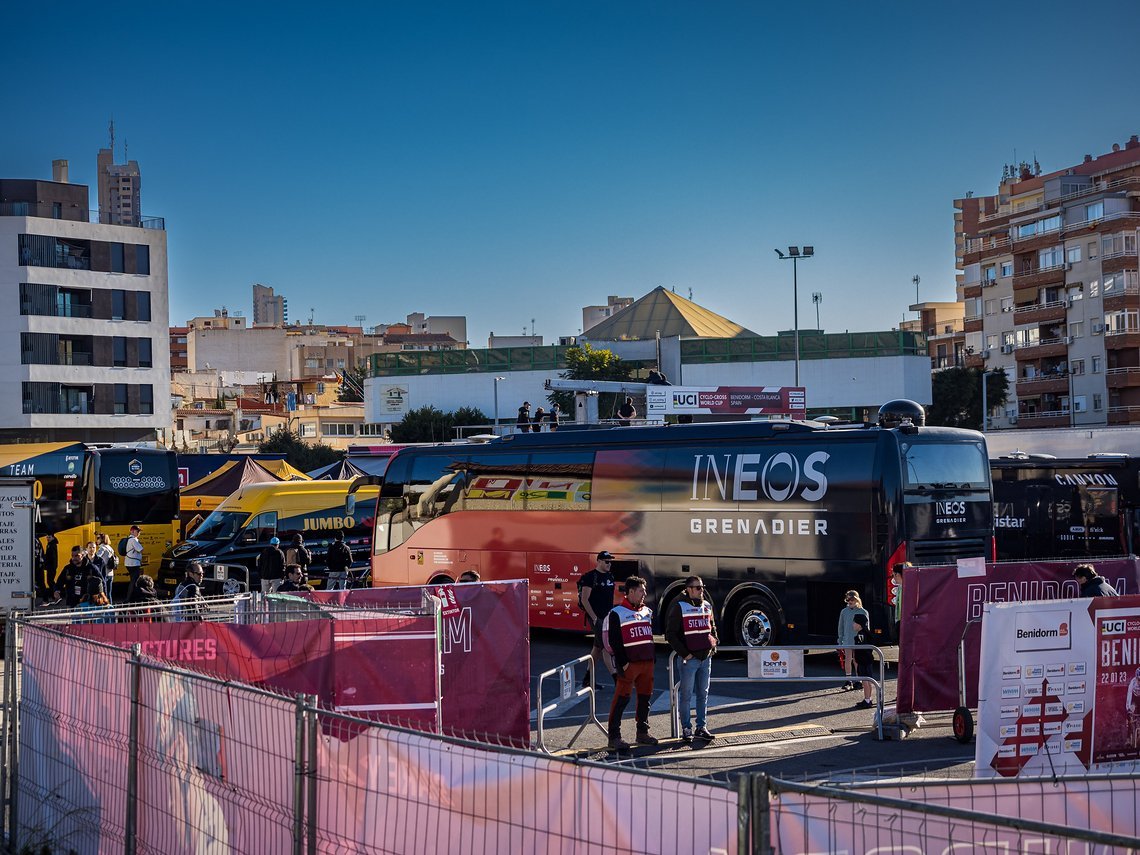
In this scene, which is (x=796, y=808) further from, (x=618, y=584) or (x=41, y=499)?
(x=41, y=499)

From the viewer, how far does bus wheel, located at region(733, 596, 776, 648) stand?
18219 millimetres

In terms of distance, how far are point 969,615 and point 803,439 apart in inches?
207

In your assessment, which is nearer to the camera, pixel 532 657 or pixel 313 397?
pixel 532 657

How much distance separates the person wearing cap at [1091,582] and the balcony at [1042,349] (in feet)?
218

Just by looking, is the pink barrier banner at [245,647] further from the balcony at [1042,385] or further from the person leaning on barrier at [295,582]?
the balcony at [1042,385]

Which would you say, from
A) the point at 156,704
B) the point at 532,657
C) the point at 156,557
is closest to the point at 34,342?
the point at 156,557

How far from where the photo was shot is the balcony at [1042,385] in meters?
76.9

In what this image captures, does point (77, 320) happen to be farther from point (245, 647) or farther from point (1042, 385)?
point (245, 647)

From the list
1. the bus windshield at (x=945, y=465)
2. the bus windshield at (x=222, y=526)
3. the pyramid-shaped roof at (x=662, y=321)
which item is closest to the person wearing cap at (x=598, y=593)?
the bus windshield at (x=945, y=465)

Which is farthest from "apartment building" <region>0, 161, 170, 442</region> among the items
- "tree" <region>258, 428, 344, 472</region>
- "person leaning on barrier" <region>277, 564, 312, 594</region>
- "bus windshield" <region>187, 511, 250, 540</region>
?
"person leaning on barrier" <region>277, 564, 312, 594</region>

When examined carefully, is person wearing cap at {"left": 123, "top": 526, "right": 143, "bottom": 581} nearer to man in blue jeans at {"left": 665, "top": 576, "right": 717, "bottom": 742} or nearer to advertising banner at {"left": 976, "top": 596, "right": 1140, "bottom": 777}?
man in blue jeans at {"left": 665, "top": 576, "right": 717, "bottom": 742}

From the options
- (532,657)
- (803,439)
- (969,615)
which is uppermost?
(803,439)

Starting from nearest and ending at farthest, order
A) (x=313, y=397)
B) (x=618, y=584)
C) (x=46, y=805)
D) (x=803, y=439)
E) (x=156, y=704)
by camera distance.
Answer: (x=156, y=704) → (x=46, y=805) → (x=803, y=439) → (x=618, y=584) → (x=313, y=397)

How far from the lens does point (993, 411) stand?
85812 millimetres
